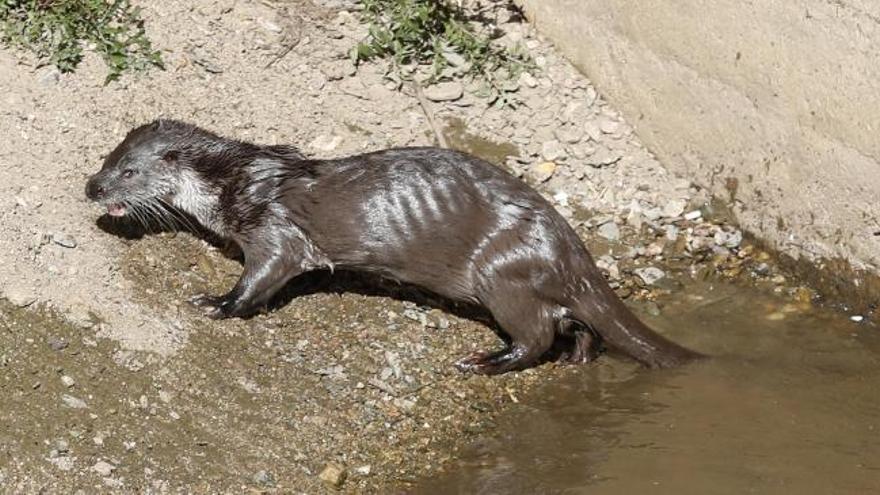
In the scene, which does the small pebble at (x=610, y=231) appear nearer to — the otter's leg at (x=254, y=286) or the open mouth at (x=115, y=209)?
the otter's leg at (x=254, y=286)

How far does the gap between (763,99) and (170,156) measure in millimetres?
2080

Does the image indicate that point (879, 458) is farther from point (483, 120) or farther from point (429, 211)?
point (483, 120)

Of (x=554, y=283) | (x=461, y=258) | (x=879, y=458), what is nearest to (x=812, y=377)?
(x=879, y=458)

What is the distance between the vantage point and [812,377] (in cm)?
469

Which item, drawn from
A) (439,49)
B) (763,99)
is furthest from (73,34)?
(763,99)

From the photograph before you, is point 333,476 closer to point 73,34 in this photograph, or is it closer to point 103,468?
point 103,468

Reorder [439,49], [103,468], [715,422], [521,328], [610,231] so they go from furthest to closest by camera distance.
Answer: [439,49] → [610,231] → [521,328] → [715,422] → [103,468]

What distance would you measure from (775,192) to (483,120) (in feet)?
4.04

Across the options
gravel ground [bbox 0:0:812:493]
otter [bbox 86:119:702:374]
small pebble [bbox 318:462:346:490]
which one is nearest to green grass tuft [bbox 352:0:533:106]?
gravel ground [bbox 0:0:812:493]

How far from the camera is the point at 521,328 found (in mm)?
4711

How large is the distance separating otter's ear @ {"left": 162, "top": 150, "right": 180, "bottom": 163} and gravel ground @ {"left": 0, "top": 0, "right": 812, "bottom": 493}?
0.87 ft

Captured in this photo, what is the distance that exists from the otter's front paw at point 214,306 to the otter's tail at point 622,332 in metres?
1.13

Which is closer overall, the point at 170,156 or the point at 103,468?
the point at 103,468

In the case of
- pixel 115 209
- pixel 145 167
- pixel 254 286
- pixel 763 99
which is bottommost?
pixel 254 286
